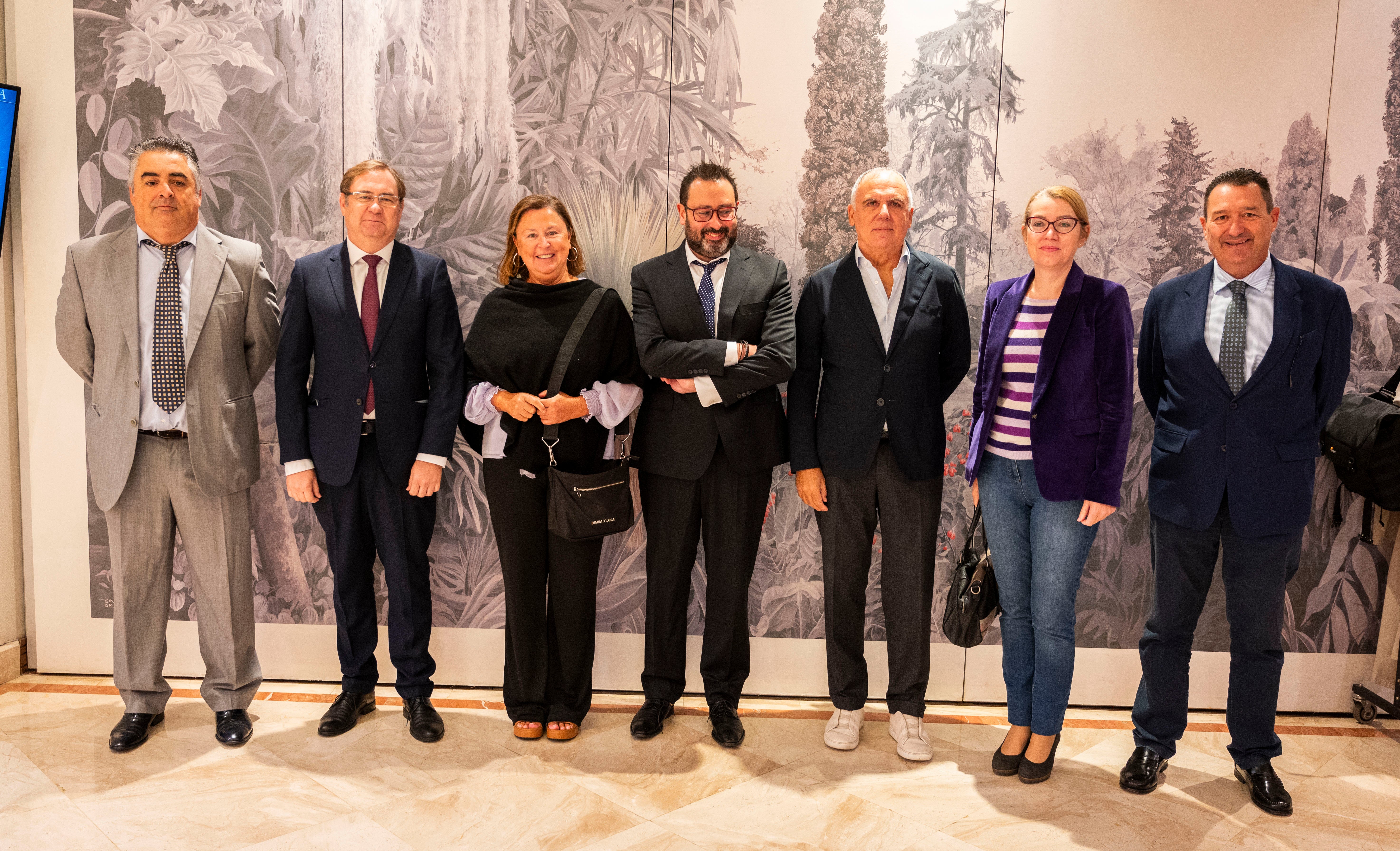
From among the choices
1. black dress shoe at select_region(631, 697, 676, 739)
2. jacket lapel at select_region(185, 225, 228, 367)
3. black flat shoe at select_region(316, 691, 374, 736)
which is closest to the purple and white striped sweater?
black dress shoe at select_region(631, 697, 676, 739)

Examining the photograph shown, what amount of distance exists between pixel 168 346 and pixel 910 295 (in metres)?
2.79

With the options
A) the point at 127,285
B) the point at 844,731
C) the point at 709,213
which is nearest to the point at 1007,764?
the point at 844,731

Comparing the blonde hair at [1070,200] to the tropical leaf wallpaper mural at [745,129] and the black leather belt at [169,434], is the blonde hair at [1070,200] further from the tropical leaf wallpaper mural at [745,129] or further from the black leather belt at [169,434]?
Result: the black leather belt at [169,434]

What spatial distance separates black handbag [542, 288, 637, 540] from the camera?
3.16 m

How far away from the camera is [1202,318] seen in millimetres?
3031

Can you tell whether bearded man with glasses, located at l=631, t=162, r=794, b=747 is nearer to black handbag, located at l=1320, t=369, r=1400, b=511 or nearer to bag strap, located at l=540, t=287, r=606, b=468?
bag strap, located at l=540, t=287, r=606, b=468

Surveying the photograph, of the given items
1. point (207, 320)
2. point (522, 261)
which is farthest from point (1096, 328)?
point (207, 320)

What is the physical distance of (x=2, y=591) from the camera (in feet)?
12.7

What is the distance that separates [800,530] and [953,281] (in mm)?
1275

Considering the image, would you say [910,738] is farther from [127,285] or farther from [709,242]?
[127,285]

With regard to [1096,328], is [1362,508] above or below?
below

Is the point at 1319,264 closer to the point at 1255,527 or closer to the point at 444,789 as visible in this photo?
the point at 1255,527

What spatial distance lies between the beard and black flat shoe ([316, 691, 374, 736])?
89.2 inches

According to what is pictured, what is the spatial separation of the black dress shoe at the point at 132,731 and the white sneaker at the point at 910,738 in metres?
2.90
